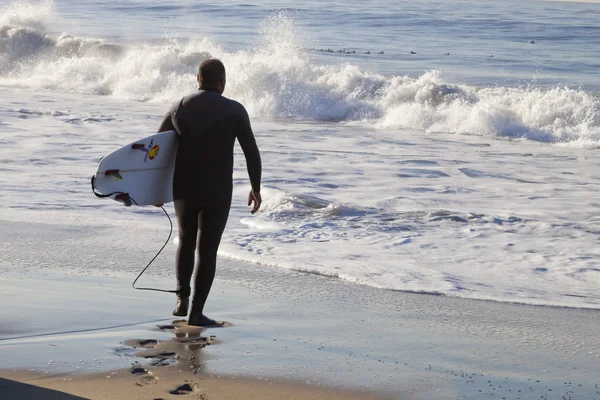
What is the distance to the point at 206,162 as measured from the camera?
538cm

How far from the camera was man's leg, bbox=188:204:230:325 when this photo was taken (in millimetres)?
5367

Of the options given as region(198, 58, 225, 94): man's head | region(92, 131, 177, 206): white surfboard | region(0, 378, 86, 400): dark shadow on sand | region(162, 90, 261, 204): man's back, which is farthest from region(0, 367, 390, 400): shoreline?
region(198, 58, 225, 94): man's head

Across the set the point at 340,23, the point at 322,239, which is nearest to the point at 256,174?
the point at 322,239

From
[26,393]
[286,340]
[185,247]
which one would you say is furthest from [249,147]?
[26,393]

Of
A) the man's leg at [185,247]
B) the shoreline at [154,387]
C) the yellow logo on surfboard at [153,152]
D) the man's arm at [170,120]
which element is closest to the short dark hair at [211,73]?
the man's arm at [170,120]

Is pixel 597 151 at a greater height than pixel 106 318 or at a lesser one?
lesser

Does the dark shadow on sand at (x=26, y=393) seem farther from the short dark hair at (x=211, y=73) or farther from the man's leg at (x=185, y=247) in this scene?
the short dark hair at (x=211, y=73)

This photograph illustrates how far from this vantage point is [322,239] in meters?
8.43

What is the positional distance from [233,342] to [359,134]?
12768 millimetres

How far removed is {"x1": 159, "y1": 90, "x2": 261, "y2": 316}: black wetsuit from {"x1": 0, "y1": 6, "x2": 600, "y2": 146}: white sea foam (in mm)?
12940

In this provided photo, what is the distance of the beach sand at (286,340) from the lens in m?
4.33

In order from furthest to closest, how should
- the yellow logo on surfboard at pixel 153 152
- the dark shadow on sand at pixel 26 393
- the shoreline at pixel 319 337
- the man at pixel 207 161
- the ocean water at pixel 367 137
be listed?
the ocean water at pixel 367 137 → the yellow logo on surfboard at pixel 153 152 → the man at pixel 207 161 → the shoreline at pixel 319 337 → the dark shadow on sand at pixel 26 393

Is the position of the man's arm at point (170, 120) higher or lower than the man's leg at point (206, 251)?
higher

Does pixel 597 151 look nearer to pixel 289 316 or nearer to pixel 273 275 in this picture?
pixel 273 275
